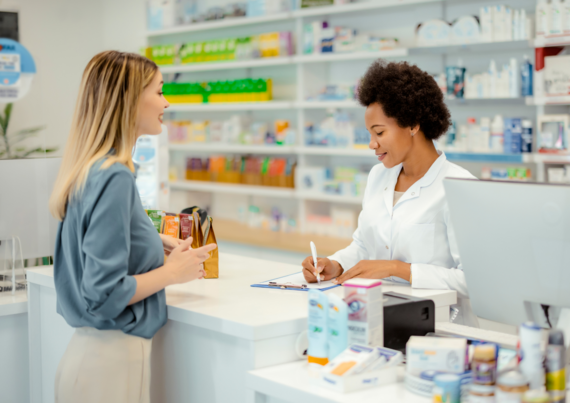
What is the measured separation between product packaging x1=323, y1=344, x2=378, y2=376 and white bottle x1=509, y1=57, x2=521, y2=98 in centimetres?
302

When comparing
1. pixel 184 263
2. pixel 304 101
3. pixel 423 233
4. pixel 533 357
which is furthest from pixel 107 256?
pixel 304 101

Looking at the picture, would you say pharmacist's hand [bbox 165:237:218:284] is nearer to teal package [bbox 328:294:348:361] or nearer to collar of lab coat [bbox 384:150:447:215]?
teal package [bbox 328:294:348:361]

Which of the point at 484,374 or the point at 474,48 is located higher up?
the point at 474,48

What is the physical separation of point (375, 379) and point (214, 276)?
93cm

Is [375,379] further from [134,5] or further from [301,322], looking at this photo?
[134,5]

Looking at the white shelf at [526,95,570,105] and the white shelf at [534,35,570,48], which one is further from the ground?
the white shelf at [534,35,570,48]

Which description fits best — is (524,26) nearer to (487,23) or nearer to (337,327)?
(487,23)

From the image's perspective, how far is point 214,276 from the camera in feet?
7.20

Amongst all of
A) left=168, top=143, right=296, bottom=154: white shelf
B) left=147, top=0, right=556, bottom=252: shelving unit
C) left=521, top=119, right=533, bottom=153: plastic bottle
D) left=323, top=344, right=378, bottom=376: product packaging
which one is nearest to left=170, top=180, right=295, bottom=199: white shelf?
left=147, top=0, right=556, bottom=252: shelving unit

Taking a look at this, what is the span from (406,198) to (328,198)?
2.82 m

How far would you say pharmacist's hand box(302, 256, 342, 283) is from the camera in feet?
6.93

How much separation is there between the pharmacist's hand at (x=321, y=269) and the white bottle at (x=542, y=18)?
2.44 m

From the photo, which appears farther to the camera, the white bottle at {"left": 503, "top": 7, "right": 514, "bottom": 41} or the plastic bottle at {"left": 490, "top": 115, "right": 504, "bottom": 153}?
the plastic bottle at {"left": 490, "top": 115, "right": 504, "bottom": 153}

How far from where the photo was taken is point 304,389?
4.59ft
